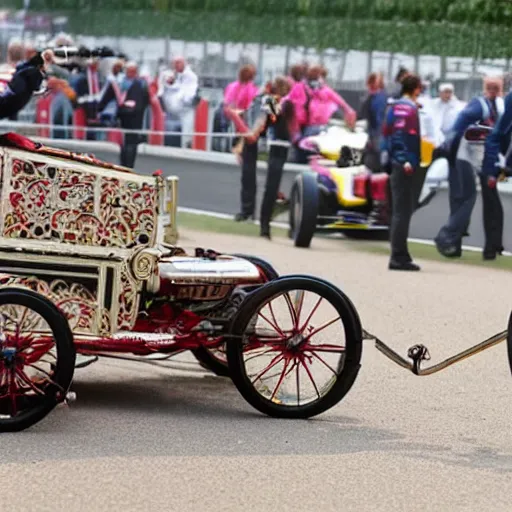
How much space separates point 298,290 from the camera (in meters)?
8.41

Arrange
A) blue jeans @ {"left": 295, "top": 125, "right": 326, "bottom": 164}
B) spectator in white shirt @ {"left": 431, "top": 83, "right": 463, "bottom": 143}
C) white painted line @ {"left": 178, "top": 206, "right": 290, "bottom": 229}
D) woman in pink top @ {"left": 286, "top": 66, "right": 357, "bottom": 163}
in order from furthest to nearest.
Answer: white painted line @ {"left": 178, "top": 206, "right": 290, "bottom": 229}, spectator in white shirt @ {"left": 431, "top": 83, "right": 463, "bottom": 143}, woman in pink top @ {"left": 286, "top": 66, "right": 357, "bottom": 163}, blue jeans @ {"left": 295, "top": 125, "right": 326, "bottom": 164}

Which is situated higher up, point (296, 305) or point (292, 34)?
point (292, 34)

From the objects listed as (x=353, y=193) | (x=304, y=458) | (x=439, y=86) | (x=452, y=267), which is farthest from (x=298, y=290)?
(x=439, y=86)

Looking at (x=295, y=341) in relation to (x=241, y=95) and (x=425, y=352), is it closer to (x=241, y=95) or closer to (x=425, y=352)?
(x=425, y=352)

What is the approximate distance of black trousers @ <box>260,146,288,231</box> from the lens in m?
19.1

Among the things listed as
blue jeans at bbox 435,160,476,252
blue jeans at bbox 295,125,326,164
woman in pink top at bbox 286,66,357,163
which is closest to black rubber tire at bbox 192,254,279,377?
blue jeans at bbox 435,160,476,252

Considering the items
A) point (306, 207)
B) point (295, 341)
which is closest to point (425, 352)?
point (295, 341)

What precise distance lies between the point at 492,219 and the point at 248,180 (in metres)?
4.12

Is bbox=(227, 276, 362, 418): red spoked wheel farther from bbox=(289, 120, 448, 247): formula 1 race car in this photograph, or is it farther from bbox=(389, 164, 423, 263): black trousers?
bbox=(289, 120, 448, 247): formula 1 race car

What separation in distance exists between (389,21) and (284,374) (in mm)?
14060

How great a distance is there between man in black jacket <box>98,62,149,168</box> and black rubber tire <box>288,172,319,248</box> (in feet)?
19.0

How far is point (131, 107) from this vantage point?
24344mm

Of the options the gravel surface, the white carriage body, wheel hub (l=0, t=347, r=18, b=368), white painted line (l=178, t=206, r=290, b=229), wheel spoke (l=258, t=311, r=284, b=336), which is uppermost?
the white carriage body

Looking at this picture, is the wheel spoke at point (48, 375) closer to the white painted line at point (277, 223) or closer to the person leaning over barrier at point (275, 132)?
the person leaning over barrier at point (275, 132)
